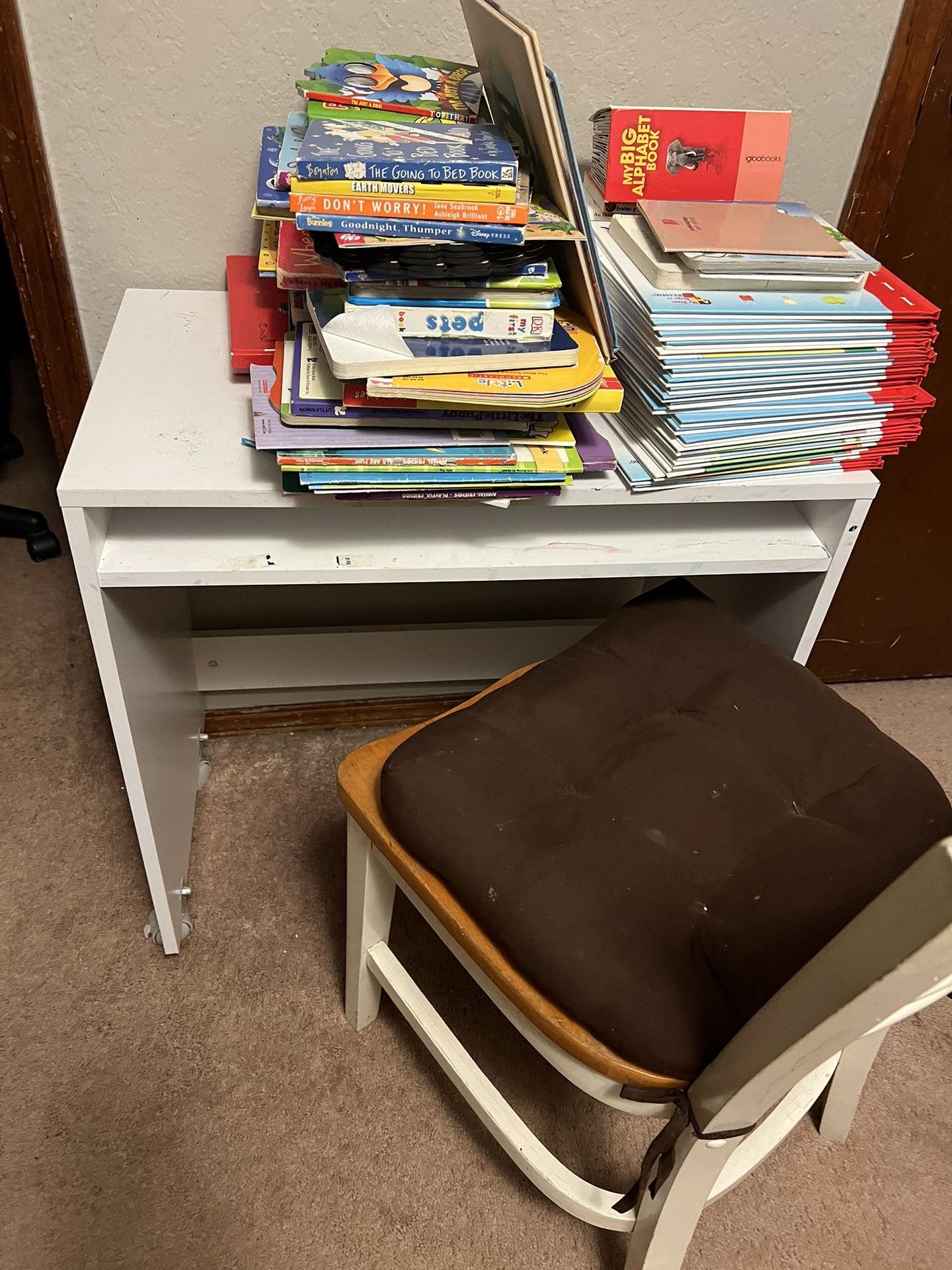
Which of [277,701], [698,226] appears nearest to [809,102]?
[698,226]

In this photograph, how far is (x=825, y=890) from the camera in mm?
705

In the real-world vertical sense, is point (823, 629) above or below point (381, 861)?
below

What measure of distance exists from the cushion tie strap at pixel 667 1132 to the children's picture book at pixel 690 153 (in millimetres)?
869

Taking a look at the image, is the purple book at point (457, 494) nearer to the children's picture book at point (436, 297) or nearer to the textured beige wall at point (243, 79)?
the children's picture book at point (436, 297)

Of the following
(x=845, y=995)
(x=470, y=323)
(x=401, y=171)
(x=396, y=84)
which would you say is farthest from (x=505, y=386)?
(x=845, y=995)

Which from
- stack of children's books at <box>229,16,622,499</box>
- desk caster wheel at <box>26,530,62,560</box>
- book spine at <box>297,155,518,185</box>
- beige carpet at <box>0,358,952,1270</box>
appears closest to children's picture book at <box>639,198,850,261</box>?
stack of children's books at <box>229,16,622,499</box>

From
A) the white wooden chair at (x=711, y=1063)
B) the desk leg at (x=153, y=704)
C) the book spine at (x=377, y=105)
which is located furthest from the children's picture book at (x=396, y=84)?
the white wooden chair at (x=711, y=1063)

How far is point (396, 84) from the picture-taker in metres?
0.91

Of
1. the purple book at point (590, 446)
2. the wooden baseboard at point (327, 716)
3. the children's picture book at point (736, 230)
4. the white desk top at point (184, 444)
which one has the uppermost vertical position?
the children's picture book at point (736, 230)

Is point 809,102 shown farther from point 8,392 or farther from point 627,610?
point 8,392

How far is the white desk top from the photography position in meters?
0.81

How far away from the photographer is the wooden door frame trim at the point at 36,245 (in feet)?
3.08

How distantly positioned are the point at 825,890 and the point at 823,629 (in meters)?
0.93

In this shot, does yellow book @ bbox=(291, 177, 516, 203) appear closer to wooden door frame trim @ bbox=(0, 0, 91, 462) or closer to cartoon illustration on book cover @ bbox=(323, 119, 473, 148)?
cartoon illustration on book cover @ bbox=(323, 119, 473, 148)
